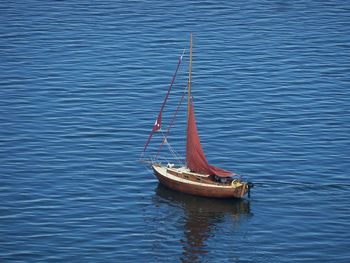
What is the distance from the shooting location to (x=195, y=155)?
503 ft

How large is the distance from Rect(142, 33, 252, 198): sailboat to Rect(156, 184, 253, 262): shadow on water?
0.92 meters

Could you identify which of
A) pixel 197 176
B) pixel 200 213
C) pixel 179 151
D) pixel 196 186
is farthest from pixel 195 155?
pixel 179 151

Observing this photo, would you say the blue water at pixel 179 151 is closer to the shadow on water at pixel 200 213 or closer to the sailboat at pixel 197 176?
the shadow on water at pixel 200 213

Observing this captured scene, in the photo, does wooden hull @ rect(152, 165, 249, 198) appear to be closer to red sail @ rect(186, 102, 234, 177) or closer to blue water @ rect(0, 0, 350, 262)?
blue water @ rect(0, 0, 350, 262)

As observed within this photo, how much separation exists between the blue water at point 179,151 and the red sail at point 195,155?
3.88 m

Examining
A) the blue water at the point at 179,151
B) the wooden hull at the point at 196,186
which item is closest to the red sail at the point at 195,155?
the wooden hull at the point at 196,186

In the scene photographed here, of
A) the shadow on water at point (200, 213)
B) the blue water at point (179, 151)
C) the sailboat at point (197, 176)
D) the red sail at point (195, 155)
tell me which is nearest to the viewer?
the blue water at point (179, 151)

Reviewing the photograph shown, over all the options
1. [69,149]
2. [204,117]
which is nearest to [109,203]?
[69,149]

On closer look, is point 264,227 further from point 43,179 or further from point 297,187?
point 43,179

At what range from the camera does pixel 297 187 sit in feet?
506

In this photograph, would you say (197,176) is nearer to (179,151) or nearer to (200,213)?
(200,213)

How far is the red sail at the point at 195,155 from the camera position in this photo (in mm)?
151500

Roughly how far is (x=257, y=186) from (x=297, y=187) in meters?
4.92

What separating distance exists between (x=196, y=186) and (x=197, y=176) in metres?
1.62
